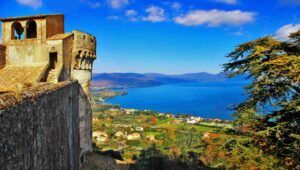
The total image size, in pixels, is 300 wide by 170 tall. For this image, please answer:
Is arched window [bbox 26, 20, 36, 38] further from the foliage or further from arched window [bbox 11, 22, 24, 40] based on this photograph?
the foliage

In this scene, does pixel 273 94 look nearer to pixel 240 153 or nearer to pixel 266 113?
pixel 266 113

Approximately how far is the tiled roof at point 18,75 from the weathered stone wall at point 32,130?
7.71m

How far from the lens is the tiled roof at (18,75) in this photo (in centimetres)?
1706

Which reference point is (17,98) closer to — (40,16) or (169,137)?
(40,16)

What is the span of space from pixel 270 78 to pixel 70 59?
12954 mm

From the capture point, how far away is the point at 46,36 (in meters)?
19.9

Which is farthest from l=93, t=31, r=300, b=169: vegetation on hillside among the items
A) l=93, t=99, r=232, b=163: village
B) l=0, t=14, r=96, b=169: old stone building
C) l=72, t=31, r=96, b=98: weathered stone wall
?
l=93, t=99, r=232, b=163: village

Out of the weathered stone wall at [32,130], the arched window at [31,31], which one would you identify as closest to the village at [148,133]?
the arched window at [31,31]

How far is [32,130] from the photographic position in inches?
264

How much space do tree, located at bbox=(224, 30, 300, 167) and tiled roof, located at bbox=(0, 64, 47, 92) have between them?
1044 cm

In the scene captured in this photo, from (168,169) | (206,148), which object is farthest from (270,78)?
(168,169)

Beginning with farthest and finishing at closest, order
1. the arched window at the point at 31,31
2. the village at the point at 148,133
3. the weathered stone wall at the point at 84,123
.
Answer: the village at the point at 148,133
the arched window at the point at 31,31
the weathered stone wall at the point at 84,123

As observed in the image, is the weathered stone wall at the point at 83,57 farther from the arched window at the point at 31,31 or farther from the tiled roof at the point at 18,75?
the arched window at the point at 31,31

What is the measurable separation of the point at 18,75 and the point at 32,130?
12.7 meters
